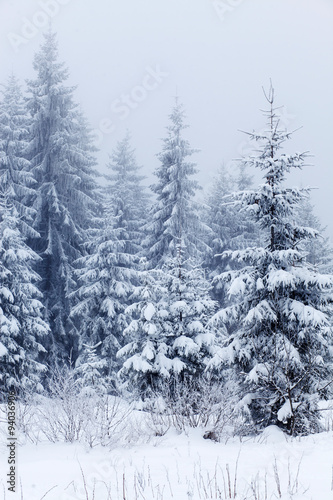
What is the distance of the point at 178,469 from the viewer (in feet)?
17.7

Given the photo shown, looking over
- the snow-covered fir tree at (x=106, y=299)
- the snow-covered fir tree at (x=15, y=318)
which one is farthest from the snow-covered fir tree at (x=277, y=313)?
the snow-covered fir tree at (x=106, y=299)

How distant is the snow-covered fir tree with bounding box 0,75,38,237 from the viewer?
768 inches

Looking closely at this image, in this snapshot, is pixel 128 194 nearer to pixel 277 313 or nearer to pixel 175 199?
pixel 175 199

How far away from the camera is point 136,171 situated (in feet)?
87.7

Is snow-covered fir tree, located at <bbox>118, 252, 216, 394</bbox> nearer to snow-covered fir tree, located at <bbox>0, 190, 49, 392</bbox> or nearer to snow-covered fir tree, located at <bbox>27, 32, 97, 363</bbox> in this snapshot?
snow-covered fir tree, located at <bbox>0, 190, 49, 392</bbox>

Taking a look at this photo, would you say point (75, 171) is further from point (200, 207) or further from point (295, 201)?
Result: point (295, 201)

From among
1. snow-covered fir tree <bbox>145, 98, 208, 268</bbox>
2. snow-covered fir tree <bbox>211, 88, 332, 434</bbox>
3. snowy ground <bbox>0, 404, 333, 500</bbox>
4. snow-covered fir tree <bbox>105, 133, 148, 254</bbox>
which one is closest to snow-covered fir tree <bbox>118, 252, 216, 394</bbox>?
snow-covered fir tree <bbox>211, 88, 332, 434</bbox>

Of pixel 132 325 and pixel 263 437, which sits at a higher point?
pixel 132 325

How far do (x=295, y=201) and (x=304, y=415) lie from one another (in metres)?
4.88

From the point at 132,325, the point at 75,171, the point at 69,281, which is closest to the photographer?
the point at 132,325

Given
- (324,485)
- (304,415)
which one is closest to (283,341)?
(304,415)

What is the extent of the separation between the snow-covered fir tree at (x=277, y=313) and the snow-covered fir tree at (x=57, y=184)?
12610 mm

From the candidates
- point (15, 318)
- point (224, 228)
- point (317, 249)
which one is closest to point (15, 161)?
point (15, 318)

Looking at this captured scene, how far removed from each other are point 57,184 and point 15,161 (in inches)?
97.2
